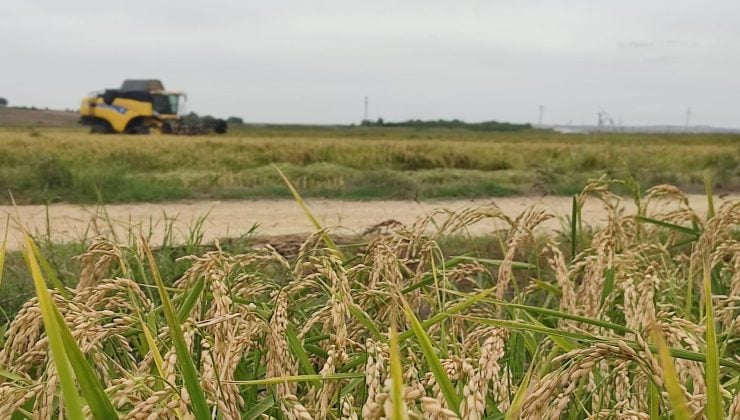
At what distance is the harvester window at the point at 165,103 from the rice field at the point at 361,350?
38.1m

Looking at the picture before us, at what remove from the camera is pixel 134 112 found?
36906 millimetres

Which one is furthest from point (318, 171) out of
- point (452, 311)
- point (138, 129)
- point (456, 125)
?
point (456, 125)

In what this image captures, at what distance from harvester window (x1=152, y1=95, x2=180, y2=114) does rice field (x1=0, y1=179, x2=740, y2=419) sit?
38.1 meters

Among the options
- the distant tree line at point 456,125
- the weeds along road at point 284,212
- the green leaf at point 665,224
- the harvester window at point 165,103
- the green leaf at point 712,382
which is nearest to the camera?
the green leaf at point 712,382

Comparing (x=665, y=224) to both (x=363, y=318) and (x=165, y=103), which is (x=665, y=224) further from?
(x=165, y=103)

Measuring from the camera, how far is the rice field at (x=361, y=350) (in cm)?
91

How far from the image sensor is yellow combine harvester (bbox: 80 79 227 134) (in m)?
36.9

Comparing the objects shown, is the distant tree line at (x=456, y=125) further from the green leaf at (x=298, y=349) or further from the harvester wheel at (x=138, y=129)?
the green leaf at (x=298, y=349)

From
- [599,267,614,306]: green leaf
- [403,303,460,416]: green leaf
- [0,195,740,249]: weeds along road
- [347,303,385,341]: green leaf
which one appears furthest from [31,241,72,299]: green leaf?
[0,195,740,249]: weeds along road

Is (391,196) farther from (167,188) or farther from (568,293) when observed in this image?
(568,293)

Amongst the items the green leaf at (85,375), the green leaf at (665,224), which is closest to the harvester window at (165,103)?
the green leaf at (665,224)

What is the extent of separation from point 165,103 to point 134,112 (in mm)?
2164

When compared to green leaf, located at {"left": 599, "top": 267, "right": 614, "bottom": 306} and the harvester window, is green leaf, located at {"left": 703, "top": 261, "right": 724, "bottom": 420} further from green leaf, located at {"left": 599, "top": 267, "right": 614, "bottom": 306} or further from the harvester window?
the harvester window

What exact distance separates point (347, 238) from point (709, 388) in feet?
14.8
